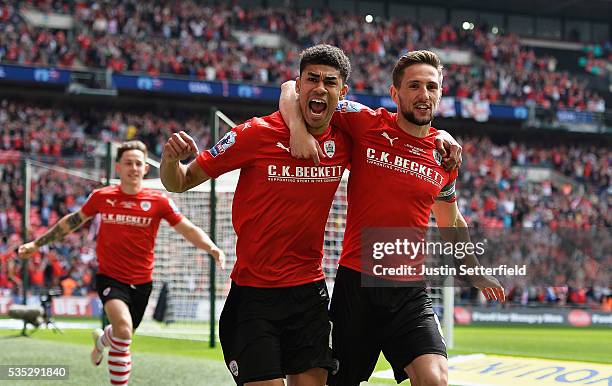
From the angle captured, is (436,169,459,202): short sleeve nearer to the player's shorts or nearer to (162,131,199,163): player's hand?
the player's shorts

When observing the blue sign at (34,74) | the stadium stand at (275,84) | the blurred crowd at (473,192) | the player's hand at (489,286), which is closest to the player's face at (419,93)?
the player's hand at (489,286)

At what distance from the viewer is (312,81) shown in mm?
4805

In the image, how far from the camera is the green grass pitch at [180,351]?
31.5 ft

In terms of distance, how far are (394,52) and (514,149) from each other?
303 inches

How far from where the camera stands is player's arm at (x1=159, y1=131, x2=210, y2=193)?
450 cm

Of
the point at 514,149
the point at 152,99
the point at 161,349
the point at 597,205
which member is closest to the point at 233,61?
the point at 152,99

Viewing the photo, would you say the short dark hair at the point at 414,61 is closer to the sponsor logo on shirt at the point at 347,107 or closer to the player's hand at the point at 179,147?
the sponsor logo on shirt at the point at 347,107

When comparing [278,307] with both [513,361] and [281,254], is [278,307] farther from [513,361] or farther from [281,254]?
[513,361]

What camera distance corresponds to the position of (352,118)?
17.1 ft

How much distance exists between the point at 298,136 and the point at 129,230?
4318 millimetres

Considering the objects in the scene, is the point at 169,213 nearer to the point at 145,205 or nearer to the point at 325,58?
the point at 145,205

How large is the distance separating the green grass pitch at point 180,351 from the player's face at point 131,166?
2.21m

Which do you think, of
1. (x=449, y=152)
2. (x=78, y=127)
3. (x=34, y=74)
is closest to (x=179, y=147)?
(x=449, y=152)

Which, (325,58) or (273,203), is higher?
(325,58)
